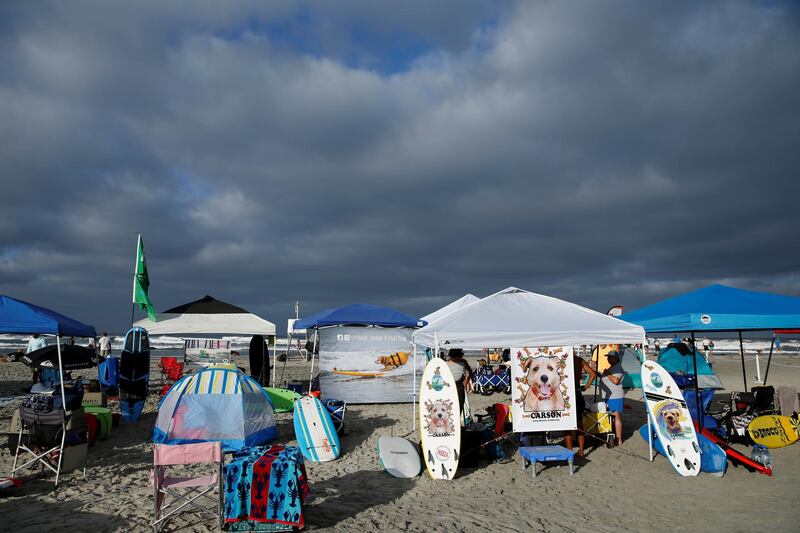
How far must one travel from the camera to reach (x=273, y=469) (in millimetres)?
4711

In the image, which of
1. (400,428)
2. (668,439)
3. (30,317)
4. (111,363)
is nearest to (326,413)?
(400,428)

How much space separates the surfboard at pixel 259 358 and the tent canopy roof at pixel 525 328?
731cm

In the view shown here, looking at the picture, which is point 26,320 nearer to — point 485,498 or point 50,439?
point 50,439

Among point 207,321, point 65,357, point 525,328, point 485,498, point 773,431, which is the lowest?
point 485,498

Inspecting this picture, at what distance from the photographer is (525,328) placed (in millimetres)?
7254

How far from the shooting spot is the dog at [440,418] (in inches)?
265

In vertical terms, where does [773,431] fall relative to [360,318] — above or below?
below

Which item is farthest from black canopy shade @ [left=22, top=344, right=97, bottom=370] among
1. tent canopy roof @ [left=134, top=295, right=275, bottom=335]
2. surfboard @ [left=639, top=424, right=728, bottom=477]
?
surfboard @ [left=639, top=424, right=728, bottom=477]

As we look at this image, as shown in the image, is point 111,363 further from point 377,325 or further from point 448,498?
point 448,498

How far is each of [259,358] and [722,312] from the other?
10939mm

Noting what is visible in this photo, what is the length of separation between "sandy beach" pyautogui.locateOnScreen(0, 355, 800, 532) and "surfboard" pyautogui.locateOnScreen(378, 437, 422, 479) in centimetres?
15

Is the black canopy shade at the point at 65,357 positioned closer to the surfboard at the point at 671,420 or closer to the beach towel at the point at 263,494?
the beach towel at the point at 263,494

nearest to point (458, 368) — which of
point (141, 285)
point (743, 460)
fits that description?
point (743, 460)

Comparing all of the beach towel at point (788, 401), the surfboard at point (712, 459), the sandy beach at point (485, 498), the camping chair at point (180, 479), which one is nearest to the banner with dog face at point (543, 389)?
the sandy beach at point (485, 498)
